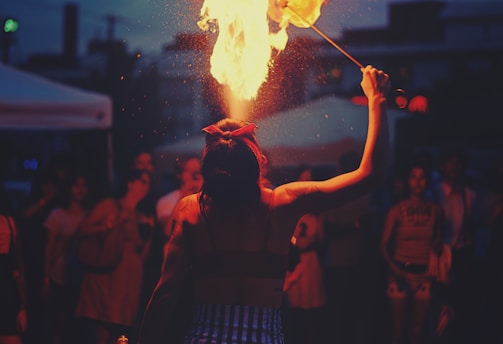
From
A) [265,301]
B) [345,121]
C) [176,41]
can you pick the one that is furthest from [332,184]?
[345,121]

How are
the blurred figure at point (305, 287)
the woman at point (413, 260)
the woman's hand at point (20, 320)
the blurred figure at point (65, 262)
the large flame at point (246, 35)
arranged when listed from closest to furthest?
1. the large flame at point (246, 35)
2. the woman's hand at point (20, 320)
3. the blurred figure at point (305, 287)
4. the blurred figure at point (65, 262)
5. the woman at point (413, 260)

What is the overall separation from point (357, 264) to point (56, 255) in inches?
99.4

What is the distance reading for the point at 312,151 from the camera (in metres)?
8.79

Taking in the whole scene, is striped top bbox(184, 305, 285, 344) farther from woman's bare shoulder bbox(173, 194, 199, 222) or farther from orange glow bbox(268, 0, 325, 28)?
orange glow bbox(268, 0, 325, 28)

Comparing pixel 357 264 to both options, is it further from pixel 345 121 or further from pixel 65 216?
pixel 345 121

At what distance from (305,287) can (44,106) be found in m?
3.76

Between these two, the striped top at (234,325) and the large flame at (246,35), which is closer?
the striped top at (234,325)

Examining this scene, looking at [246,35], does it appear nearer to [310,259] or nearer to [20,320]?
[310,259]


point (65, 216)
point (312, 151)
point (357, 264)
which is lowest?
point (357, 264)

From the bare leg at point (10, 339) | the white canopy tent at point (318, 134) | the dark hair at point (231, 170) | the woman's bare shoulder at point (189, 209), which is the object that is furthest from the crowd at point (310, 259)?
the dark hair at point (231, 170)

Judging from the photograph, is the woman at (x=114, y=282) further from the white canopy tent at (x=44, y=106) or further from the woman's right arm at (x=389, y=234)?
the white canopy tent at (x=44, y=106)

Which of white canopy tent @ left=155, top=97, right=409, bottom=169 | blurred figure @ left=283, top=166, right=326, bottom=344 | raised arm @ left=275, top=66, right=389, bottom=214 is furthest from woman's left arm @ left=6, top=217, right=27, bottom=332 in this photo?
white canopy tent @ left=155, top=97, right=409, bottom=169

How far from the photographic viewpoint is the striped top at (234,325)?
8.64 ft

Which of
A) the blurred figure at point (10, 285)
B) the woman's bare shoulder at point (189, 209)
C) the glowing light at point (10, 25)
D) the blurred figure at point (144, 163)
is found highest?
the glowing light at point (10, 25)
